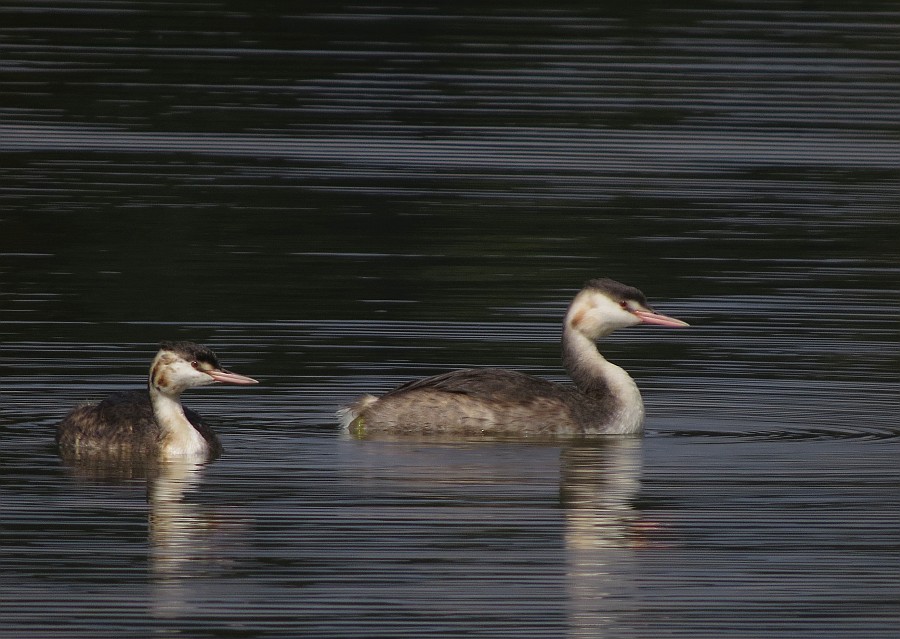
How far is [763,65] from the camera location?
34.3 m

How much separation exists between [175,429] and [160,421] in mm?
156

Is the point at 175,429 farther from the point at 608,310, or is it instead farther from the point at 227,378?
the point at 608,310

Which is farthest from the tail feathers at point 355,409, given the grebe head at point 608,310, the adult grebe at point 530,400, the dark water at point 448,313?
the grebe head at point 608,310

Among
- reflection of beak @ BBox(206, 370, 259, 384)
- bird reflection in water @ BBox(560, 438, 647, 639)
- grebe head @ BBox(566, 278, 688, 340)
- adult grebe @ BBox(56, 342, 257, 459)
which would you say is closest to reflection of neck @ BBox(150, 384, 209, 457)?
adult grebe @ BBox(56, 342, 257, 459)

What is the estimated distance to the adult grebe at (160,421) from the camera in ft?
44.0

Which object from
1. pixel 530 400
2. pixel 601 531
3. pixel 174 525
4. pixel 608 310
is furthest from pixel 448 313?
pixel 174 525

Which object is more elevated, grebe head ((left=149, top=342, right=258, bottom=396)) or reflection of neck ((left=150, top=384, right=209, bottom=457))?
grebe head ((left=149, top=342, right=258, bottom=396))

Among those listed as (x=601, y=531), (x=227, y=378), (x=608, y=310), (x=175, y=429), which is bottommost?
(x=601, y=531)

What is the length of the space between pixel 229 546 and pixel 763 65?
2402cm

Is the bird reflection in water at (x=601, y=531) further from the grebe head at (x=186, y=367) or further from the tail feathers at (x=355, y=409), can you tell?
the grebe head at (x=186, y=367)

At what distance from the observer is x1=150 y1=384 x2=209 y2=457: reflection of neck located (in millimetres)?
13398

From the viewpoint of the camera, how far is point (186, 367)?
13445mm

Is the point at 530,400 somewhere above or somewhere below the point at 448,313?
below

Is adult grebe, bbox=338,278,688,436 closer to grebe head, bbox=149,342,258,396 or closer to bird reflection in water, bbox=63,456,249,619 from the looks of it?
grebe head, bbox=149,342,258,396
